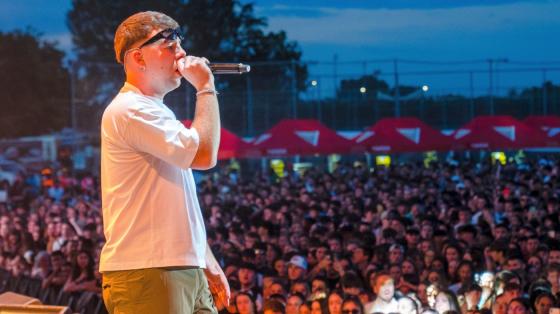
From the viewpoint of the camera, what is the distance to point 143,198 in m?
2.36

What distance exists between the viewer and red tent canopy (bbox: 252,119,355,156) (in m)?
17.9

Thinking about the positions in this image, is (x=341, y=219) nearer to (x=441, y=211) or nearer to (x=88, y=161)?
(x=441, y=211)

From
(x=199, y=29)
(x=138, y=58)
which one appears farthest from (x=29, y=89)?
(x=138, y=58)

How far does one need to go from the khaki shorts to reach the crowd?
3.86 metres

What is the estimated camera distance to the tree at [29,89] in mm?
36159

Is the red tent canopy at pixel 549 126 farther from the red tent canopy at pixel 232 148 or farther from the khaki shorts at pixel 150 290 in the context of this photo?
the khaki shorts at pixel 150 290

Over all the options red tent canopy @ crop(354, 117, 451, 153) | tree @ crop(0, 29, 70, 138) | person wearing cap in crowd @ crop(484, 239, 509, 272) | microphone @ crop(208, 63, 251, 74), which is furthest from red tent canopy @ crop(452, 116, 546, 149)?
tree @ crop(0, 29, 70, 138)

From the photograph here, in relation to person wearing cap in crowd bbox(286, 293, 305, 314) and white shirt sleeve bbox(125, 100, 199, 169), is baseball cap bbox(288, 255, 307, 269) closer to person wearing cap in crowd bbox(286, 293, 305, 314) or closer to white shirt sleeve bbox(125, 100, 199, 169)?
person wearing cap in crowd bbox(286, 293, 305, 314)

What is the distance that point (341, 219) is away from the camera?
37.4 ft

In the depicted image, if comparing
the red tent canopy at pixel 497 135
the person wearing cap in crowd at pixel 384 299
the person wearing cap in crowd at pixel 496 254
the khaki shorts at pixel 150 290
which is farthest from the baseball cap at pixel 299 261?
the red tent canopy at pixel 497 135

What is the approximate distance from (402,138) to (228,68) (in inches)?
629

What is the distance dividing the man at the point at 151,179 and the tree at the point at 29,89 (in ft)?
113

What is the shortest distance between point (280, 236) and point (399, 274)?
2.89 m

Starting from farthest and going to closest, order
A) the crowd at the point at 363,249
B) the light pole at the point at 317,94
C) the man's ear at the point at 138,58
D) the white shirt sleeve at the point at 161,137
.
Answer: the light pole at the point at 317,94
the crowd at the point at 363,249
the man's ear at the point at 138,58
the white shirt sleeve at the point at 161,137
